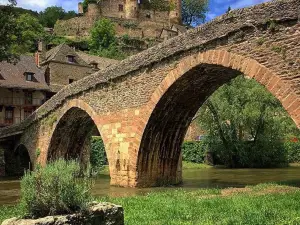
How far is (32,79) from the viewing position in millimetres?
39250

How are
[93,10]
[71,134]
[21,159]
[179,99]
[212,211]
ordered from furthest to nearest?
[93,10]
[21,159]
[71,134]
[179,99]
[212,211]

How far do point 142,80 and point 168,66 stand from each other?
1529 millimetres

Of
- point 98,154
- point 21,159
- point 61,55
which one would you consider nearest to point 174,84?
point 98,154

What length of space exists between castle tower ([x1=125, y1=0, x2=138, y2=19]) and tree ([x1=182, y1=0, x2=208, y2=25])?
14.1 m

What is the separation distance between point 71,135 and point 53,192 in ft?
60.0

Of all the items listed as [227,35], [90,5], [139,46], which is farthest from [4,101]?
[90,5]

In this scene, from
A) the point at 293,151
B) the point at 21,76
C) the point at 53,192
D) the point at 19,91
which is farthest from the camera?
the point at 21,76

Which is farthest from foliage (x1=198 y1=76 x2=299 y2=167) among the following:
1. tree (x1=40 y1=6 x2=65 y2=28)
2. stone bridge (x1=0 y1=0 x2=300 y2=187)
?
tree (x1=40 y1=6 x2=65 y2=28)

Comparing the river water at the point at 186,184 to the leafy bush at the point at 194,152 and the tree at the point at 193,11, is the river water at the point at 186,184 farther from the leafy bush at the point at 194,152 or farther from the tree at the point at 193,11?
the tree at the point at 193,11

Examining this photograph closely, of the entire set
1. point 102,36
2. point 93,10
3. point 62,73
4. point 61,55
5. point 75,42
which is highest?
point 93,10

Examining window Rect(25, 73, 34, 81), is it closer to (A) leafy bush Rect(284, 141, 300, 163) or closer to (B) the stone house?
(B) the stone house

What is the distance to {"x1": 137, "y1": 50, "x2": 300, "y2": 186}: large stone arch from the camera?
9.80m

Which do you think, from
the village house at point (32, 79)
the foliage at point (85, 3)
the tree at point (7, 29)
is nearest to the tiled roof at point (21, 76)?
the village house at point (32, 79)

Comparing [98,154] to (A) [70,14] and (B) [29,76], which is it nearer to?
(B) [29,76]
